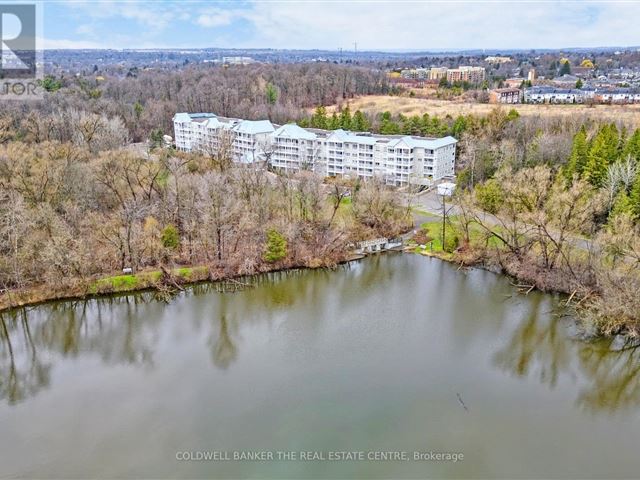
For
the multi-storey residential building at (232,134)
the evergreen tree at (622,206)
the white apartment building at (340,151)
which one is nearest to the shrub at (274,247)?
the white apartment building at (340,151)

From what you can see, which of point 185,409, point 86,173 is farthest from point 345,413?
point 86,173

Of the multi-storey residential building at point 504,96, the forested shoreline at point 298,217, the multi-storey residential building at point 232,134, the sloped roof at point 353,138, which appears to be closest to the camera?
the forested shoreline at point 298,217

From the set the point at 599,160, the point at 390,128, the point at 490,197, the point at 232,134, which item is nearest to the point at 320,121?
the point at 390,128

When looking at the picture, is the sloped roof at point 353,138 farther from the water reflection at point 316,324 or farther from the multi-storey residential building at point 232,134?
the water reflection at point 316,324

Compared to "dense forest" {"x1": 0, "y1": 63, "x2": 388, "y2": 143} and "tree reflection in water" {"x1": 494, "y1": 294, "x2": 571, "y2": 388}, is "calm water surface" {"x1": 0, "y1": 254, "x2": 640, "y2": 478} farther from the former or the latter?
"dense forest" {"x1": 0, "y1": 63, "x2": 388, "y2": 143}

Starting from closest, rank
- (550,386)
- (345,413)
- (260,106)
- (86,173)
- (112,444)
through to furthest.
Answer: (112,444)
(345,413)
(550,386)
(86,173)
(260,106)

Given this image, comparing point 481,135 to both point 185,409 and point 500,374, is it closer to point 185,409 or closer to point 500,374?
point 500,374
